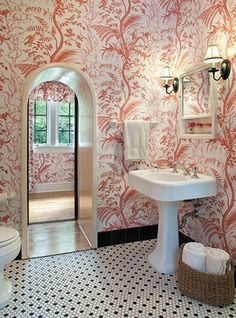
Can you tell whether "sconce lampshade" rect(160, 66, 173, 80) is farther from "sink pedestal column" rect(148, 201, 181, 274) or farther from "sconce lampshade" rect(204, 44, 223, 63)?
"sink pedestal column" rect(148, 201, 181, 274)

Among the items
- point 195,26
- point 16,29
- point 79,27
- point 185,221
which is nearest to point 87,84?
point 79,27

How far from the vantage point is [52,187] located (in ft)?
18.0

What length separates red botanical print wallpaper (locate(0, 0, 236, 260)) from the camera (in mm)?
2318

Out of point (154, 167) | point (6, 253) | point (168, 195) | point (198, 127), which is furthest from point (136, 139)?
point (6, 253)

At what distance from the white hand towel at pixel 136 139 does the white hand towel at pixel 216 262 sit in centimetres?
122

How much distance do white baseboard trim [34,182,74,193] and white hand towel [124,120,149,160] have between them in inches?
121

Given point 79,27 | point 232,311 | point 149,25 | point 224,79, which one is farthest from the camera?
point 149,25

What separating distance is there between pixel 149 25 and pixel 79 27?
0.76m

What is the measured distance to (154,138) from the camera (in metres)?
3.03

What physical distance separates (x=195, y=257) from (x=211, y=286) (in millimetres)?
210

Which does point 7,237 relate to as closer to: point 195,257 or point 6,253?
point 6,253

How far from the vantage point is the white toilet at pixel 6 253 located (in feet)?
6.14

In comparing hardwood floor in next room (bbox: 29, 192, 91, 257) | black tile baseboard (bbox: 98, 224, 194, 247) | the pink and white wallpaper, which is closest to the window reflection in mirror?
black tile baseboard (bbox: 98, 224, 194, 247)

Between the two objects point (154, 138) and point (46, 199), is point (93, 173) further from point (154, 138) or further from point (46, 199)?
point (46, 199)
